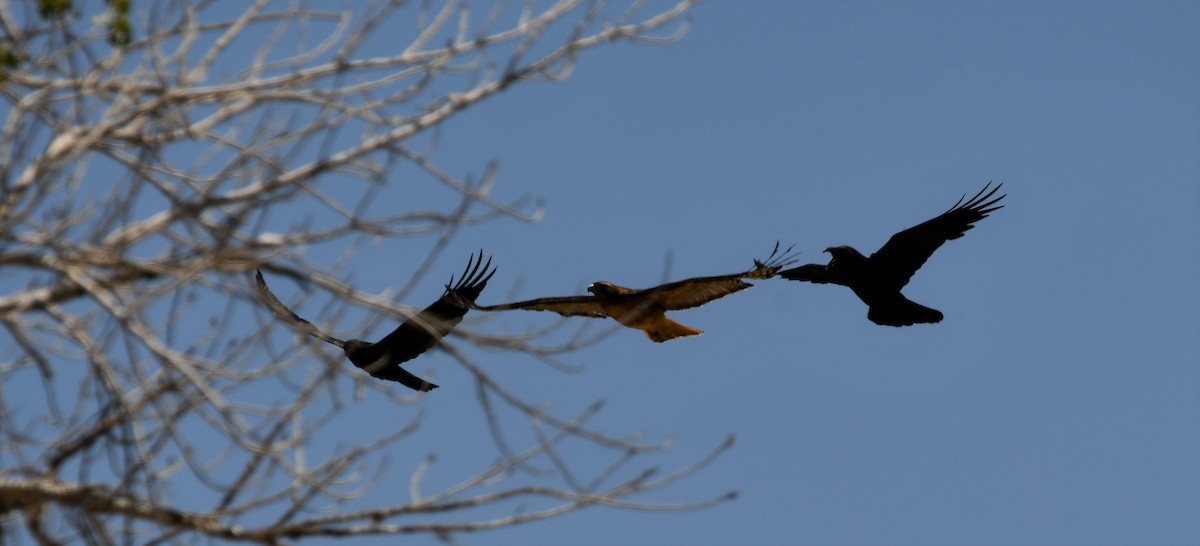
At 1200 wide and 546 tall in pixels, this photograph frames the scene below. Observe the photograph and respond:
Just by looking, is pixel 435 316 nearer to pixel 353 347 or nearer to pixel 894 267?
pixel 353 347

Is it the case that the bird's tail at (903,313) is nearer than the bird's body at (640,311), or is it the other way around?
the bird's body at (640,311)

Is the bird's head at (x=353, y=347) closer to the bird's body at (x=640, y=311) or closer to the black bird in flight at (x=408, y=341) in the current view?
the black bird in flight at (x=408, y=341)

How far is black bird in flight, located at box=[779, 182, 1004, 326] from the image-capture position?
19.5ft

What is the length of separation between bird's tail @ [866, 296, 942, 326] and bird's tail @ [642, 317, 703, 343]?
874mm

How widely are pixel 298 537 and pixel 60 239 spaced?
4.26ft

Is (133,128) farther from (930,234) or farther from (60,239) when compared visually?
(930,234)

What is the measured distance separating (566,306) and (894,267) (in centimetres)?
157

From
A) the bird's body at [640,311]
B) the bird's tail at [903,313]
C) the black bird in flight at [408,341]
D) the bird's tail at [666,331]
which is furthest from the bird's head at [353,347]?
the bird's tail at [903,313]

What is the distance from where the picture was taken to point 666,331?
5812mm

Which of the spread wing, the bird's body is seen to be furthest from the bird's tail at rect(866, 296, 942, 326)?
the spread wing

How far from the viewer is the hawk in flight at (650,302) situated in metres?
5.55

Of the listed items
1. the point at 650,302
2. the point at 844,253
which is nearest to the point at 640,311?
the point at 650,302

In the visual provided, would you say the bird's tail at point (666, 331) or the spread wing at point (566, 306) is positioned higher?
the spread wing at point (566, 306)

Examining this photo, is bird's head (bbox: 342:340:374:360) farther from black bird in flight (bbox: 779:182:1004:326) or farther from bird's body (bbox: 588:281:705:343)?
black bird in flight (bbox: 779:182:1004:326)
